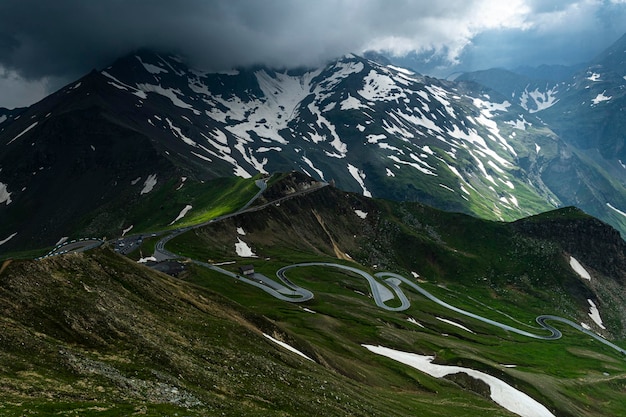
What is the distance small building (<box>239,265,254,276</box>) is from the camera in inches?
4936

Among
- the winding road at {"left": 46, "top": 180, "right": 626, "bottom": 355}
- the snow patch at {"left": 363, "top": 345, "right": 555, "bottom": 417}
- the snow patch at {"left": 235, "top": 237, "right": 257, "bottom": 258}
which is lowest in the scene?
the snow patch at {"left": 363, "top": 345, "right": 555, "bottom": 417}

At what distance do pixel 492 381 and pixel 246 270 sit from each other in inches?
2782

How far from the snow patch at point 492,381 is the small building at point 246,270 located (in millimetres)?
49435

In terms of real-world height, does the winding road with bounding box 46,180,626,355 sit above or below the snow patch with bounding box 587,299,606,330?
above

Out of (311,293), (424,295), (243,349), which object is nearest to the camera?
(243,349)

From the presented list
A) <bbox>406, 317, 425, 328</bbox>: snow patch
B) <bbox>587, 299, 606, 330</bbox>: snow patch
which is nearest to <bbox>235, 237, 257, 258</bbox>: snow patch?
<bbox>406, 317, 425, 328</bbox>: snow patch

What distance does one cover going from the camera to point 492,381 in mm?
80062

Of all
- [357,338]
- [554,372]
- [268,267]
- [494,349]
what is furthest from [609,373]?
[268,267]

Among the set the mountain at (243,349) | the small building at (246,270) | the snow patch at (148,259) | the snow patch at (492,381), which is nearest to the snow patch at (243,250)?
the mountain at (243,349)

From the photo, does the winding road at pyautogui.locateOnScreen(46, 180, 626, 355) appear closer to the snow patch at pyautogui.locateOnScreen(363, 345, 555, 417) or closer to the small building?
the small building

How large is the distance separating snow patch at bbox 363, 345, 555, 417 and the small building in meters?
49.4

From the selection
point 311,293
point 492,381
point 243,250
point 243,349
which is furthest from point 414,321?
point 243,349

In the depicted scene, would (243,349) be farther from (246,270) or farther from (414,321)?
(414,321)

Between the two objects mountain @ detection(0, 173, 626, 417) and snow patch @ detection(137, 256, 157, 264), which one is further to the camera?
snow patch @ detection(137, 256, 157, 264)
